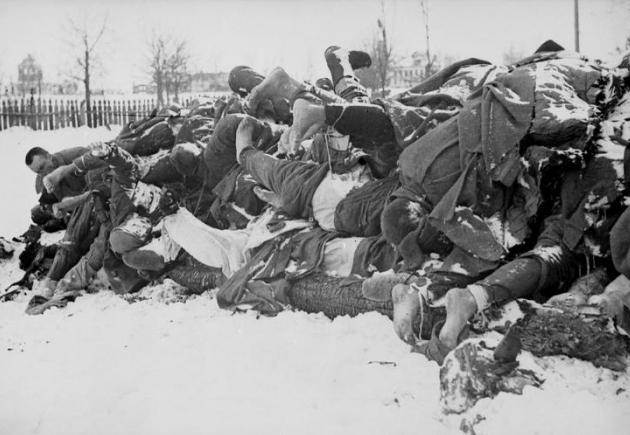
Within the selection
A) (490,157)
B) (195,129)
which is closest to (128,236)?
(195,129)

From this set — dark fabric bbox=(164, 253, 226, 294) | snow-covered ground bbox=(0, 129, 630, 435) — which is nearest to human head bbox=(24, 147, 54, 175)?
dark fabric bbox=(164, 253, 226, 294)

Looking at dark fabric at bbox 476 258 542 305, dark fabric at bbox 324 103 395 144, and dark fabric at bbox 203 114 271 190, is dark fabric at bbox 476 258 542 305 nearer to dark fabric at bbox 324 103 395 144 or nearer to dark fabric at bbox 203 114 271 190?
dark fabric at bbox 324 103 395 144

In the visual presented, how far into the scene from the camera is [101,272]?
5199 millimetres

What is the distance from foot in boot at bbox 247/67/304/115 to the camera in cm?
473

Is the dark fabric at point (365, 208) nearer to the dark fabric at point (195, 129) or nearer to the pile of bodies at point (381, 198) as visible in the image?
the pile of bodies at point (381, 198)

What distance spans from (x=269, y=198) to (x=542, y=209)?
6.35 ft

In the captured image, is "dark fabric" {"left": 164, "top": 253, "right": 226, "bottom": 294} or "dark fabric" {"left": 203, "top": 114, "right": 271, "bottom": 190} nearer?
"dark fabric" {"left": 164, "top": 253, "right": 226, "bottom": 294}

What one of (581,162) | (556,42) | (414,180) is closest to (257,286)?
(414,180)

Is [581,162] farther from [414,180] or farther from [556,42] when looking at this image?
[556,42]

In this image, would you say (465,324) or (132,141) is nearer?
(465,324)

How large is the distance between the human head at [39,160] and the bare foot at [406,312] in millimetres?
4358

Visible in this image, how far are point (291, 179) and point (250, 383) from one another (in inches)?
62.9

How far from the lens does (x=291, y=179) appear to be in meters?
4.02

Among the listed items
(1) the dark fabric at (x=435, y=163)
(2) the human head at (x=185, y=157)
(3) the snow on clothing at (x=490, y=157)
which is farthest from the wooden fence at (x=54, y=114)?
(3) the snow on clothing at (x=490, y=157)
